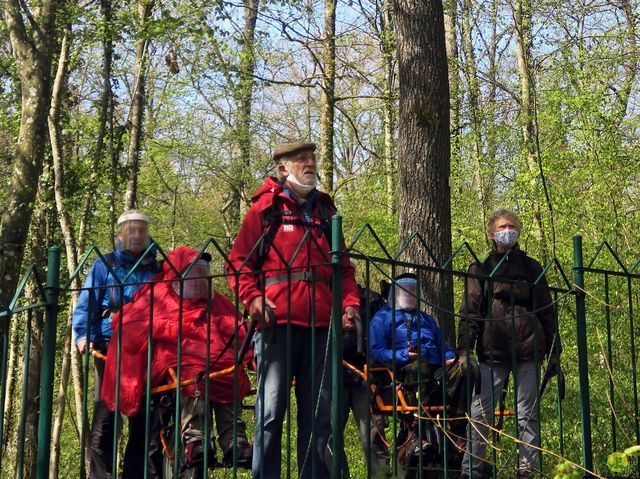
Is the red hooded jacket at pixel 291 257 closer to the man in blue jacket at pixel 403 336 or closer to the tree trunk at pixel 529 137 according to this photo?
the man in blue jacket at pixel 403 336

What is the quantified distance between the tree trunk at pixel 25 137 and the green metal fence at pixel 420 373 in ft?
2.44

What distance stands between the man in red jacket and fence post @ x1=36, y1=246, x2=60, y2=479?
0.87 metres

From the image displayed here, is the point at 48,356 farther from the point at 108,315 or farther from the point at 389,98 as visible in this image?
the point at 389,98

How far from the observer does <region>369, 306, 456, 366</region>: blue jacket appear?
582 cm

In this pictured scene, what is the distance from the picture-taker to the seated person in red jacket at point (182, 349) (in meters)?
5.49

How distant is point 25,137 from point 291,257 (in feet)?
20.9

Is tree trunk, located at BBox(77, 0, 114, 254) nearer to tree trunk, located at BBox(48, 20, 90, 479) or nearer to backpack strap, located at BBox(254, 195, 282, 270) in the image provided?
tree trunk, located at BBox(48, 20, 90, 479)

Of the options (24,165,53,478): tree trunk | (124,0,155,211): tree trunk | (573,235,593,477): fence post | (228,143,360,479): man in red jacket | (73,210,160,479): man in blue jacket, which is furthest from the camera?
(124,0,155,211): tree trunk

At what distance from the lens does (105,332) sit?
19.9ft

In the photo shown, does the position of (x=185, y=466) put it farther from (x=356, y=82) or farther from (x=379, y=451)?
(x=356, y=82)

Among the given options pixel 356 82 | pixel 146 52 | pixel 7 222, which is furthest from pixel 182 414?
pixel 356 82

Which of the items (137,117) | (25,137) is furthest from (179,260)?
(137,117)

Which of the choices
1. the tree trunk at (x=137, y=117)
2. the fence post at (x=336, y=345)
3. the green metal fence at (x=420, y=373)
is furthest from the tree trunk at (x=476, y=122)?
the fence post at (x=336, y=345)

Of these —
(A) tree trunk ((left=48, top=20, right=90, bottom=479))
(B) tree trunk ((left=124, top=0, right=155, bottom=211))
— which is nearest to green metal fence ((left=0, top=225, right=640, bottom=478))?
(A) tree trunk ((left=48, top=20, right=90, bottom=479))
